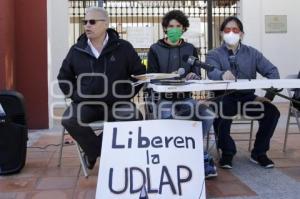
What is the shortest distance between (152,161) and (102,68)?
1.28 m

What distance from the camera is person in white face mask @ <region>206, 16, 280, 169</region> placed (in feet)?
16.0

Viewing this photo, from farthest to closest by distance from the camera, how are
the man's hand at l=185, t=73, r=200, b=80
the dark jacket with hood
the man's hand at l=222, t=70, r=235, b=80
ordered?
1. the dark jacket with hood
2. the man's hand at l=185, t=73, r=200, b=80
3. the man's hand at l=222, t=70, r=235, b=80

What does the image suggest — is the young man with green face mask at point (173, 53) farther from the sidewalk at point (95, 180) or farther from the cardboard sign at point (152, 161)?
the cardboard sign at point (152, 161)

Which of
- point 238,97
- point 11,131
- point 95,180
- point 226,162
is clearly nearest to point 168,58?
point 238,97

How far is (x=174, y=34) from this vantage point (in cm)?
477

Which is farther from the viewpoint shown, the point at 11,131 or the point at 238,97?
the point at 238,97

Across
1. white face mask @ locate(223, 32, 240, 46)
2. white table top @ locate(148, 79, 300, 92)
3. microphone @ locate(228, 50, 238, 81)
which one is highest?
white face mask @ locate(223, 32, 240, 46)

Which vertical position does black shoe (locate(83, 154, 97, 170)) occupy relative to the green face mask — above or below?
below

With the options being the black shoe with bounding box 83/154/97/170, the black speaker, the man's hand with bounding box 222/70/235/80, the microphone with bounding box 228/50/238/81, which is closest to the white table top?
the man's hand with bounding box 222/70/235/80

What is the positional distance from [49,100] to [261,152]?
3.78 metres

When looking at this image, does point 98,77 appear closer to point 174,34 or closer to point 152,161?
point 174,34

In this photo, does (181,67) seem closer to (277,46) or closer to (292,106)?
(292,106)

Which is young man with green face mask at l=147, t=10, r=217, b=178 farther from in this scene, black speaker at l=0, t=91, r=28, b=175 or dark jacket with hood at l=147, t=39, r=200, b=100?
black speaker at l=0, t=91, r=28, b=175

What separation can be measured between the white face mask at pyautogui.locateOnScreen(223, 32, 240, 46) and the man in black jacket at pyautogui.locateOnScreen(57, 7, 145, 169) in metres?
0.91
